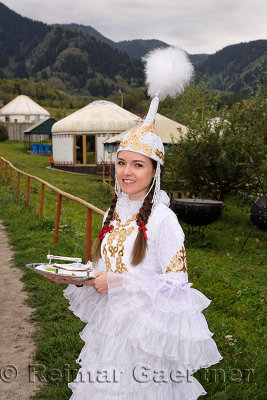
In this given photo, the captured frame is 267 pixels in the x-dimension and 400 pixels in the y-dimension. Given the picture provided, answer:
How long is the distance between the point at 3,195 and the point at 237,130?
26.0 feet

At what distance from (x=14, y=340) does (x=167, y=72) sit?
3121 millimetres

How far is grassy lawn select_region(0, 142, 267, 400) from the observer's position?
11.0ft

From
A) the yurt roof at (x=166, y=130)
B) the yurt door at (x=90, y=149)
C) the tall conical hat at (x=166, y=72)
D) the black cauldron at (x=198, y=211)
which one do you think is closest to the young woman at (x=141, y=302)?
the tall conical hat at (x=166, y=72)

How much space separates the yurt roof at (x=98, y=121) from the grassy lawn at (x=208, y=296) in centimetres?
1313

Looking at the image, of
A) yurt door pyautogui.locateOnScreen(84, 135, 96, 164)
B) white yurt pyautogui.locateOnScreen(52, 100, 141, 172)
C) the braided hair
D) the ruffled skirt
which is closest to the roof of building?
white yurt pyautogui.locateOnScreen(52, 100, 141, 172)

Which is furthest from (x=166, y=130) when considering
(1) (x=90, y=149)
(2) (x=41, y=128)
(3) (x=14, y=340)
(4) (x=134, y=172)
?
(2) (x=41, y=128)

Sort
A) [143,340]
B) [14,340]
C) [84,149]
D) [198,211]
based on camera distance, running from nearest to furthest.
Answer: [143,340] < [14,340] < [198,211] < [84,149]

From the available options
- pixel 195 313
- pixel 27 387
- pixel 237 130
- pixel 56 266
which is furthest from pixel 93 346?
pixel 237 130

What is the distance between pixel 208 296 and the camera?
577 centimetres

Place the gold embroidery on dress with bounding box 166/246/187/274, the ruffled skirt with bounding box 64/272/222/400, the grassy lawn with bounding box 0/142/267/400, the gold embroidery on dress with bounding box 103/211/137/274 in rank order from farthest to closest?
the grassy lawn with bounding box 0/142/267/400 < the gold embroidery on dress with bounding box 103/211/137/274 < the gold embroidery on dress with bounding box 166/246/187/274 < the ruffled skirt with bounding box 64/272/222/400

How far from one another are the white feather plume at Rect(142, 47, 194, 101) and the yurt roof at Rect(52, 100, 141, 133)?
21.0 m

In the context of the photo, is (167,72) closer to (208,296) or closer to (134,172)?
(134,172)

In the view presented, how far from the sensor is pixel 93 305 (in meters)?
2.25

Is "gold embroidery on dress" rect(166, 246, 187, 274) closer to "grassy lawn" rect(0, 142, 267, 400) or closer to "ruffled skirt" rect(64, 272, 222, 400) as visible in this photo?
"ruffled skirt" rect(64, 272, 222, 400)
